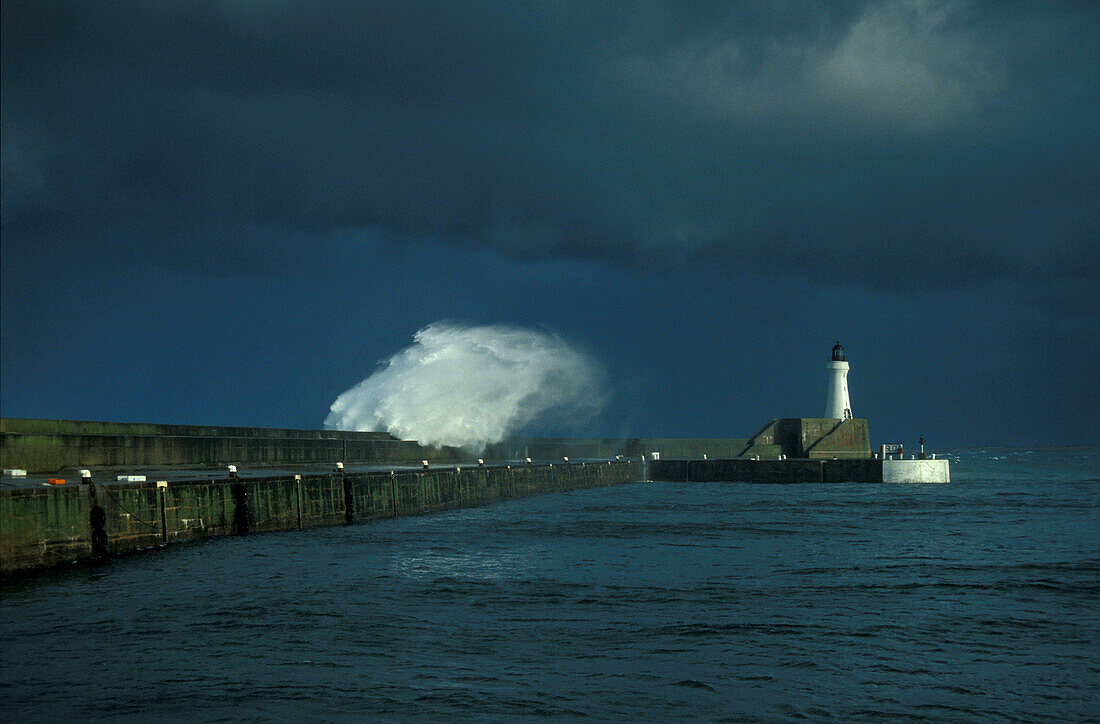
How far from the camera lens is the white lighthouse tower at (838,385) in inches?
2623

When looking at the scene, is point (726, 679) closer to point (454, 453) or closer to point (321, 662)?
point (321, 662)

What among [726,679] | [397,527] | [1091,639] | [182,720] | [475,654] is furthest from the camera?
[397,527]

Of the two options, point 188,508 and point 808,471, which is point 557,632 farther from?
point 808,471

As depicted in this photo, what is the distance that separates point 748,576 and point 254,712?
11.5 meters

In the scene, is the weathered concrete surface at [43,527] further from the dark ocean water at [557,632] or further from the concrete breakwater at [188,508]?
the dark ocean water at [557,632]

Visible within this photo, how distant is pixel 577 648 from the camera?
12250 millimetres

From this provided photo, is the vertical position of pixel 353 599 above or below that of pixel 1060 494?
above

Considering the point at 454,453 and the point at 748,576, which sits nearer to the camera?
the point at 748,576

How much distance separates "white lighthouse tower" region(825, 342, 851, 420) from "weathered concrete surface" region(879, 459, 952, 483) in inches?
282

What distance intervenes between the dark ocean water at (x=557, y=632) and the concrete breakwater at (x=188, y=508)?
0.64 metres

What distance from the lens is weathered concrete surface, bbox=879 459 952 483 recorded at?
57.3m

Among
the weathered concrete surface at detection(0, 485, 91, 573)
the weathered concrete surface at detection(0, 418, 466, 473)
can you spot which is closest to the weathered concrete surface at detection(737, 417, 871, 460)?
the weathered concrete surface at detection(0, 418, 466, 473)

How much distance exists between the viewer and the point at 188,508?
20844 millimetres

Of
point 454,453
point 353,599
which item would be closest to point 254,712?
point 353,599
